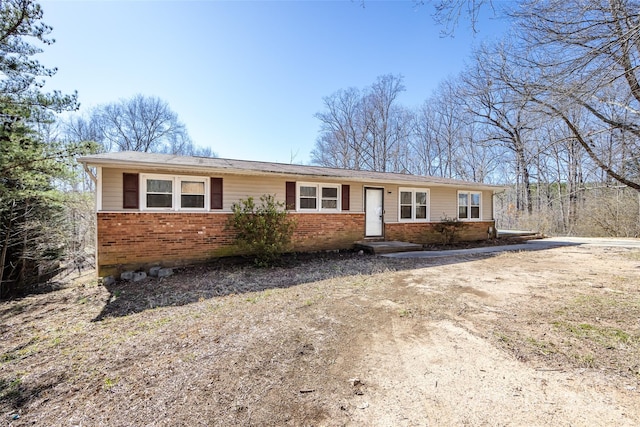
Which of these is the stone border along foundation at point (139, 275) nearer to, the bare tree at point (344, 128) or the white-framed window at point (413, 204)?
the white-framed window at point (413, 204)

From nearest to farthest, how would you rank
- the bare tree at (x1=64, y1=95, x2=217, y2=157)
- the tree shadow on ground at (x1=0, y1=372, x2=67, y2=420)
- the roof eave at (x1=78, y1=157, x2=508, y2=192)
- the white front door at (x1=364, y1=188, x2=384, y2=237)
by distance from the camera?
1. the tree shadow on ground at (x1=0, y1=372, x2=67, y2=420)
2. the roof eave at (x1=78, y1=157, x2=508, y2=192)
3. the white front door at (x1=364, y1=188, x2=384, y2=237)
4. the bare tree at (x1=64, y1=95, x2=217, y2=157)

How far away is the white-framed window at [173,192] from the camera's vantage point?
7.13 metres

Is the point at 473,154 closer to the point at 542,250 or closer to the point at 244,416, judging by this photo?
the point at 542,250

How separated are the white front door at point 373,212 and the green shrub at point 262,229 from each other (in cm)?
343

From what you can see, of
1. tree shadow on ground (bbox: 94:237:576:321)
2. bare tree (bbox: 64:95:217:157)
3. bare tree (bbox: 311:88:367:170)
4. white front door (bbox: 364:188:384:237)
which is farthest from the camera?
bare tree (bbox: 311:88:367:170)

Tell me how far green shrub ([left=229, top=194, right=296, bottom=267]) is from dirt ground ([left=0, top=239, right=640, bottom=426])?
195cm

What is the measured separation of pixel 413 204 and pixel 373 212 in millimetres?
1895

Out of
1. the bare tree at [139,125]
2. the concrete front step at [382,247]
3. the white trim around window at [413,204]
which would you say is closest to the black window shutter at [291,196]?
the concrete front step at [382,247]

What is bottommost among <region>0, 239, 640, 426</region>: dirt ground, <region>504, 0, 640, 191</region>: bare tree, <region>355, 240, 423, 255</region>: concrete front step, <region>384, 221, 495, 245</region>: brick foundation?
<region>0, 239, 640, 426</region>: dirt ground

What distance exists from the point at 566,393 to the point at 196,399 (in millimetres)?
2900

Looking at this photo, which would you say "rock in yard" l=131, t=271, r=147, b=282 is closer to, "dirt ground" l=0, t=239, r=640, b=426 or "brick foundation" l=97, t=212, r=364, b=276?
"brick foundation" l=97, t=212, r=364, b=276

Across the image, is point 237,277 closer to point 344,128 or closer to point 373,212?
point 373,212

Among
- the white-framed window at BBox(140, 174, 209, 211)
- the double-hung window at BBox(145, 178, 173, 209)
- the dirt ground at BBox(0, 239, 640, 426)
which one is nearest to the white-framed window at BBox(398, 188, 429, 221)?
Result: the dirt ground at BBox(0, 239, 640, 426)

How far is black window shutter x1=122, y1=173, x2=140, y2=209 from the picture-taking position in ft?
22.5
